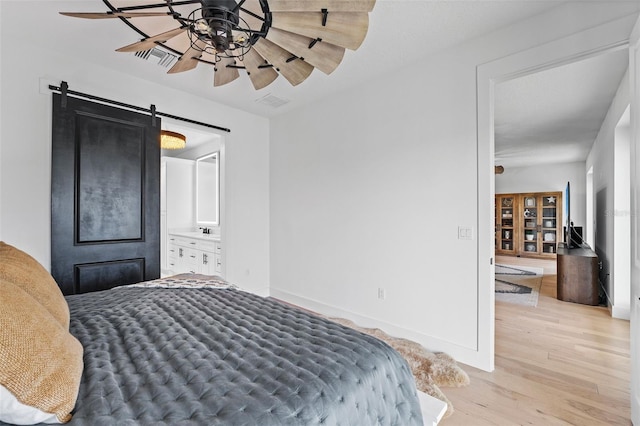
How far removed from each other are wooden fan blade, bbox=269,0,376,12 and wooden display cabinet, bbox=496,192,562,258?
8879mm

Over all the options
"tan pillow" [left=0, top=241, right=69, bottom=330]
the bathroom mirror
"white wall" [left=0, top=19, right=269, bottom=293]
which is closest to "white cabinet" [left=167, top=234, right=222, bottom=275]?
the bathroom mirror

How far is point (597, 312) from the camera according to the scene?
3656 millimetres

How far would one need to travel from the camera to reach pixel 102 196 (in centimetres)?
287

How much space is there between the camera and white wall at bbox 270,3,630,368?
2.48 meters

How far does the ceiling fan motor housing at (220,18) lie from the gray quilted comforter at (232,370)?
1402 millimetres

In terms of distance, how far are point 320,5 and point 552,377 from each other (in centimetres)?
291

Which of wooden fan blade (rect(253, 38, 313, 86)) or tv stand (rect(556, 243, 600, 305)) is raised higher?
wooden fan blade (rect(253, 38, 313, 86))

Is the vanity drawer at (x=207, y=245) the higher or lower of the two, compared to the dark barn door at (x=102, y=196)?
lower

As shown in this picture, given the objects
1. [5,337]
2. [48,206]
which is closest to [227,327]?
[5,337]

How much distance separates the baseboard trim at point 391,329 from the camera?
2.48 metres

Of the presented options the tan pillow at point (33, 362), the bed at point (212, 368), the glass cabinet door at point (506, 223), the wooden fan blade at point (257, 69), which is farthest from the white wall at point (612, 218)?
the tan pillow at point (33, 362)

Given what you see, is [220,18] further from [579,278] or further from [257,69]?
[579,278]

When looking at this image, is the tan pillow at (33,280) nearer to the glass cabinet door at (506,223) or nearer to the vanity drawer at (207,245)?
the vanity drawer at (207,245)

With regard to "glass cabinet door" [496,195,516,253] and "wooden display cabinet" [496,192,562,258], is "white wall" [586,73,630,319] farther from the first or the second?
"glass cabinet door" [496,195,516,253]
